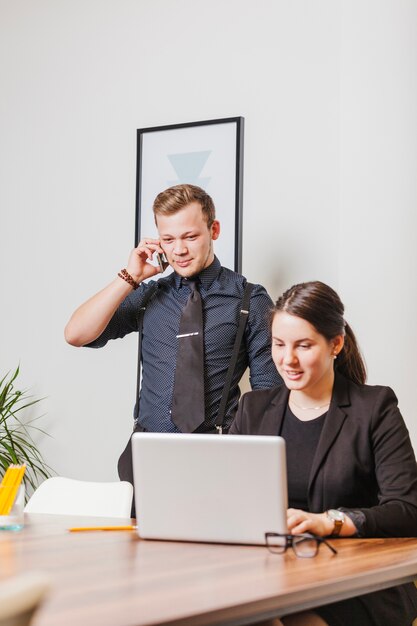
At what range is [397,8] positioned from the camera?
3.70 m

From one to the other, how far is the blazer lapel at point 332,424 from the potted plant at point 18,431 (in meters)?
2.27

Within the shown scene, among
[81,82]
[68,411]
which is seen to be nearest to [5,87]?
[81,82]

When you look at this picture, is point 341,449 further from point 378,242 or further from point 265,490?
point 378,242

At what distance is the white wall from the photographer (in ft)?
12.1

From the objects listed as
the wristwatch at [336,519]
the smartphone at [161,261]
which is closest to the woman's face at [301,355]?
the wristwatch at [336,519]

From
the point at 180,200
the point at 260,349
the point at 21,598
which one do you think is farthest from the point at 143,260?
the point at 21,598

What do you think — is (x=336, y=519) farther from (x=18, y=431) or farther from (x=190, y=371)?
(x=18, y=431)

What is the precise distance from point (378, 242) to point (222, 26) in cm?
120

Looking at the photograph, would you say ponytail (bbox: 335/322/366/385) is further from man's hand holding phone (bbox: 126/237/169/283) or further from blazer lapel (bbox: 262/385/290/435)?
man's hand holding phone (bbox: 126/237/169/283)

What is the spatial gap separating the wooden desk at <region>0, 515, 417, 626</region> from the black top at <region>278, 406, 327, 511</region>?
292mm

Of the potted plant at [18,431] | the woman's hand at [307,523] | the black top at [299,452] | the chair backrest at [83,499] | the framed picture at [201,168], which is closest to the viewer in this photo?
the woman's hand at [307,523]

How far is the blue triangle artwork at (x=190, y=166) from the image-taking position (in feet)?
13.7

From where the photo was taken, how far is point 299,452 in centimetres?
262

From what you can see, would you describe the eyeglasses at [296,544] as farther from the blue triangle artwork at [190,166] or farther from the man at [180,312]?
the blue triangle artwork at [190,166]
